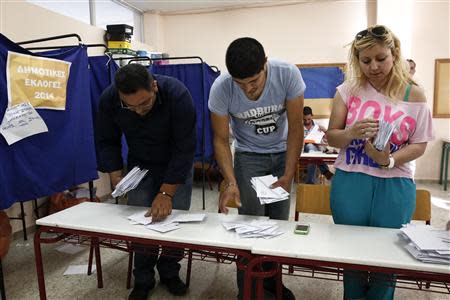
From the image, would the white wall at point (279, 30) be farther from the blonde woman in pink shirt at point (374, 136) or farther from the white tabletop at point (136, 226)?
the white tabletop at point (136, 226)

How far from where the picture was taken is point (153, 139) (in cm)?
174

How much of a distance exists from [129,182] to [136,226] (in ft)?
0.86

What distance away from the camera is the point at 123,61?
13.1 ft

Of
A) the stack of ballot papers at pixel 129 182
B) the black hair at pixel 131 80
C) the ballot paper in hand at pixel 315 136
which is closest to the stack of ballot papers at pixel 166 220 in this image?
the stack of ballot papers at pixel 129 182

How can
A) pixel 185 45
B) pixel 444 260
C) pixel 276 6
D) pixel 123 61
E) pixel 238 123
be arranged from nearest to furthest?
pixel 444 260
pixel 238 123
pixel 123 61
pixel 276 6
pixel 185 45

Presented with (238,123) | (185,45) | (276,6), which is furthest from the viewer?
(185,45)

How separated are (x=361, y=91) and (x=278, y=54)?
4191 millimetres

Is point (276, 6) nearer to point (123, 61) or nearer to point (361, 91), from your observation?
point (123, 61)

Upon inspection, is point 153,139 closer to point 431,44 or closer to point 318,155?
point 318,155

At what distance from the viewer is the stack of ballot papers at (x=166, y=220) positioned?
1460mm

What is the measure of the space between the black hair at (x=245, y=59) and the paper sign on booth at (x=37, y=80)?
1.41 m

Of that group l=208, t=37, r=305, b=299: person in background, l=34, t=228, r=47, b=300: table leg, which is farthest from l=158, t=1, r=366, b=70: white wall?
l=34, t=228, r=47, b=300: table leg

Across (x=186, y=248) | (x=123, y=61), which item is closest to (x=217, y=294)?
(x=186, y=248)

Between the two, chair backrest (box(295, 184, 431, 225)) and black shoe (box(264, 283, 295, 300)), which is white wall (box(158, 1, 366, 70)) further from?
black shoe (box(264, 283, 295, 300))
